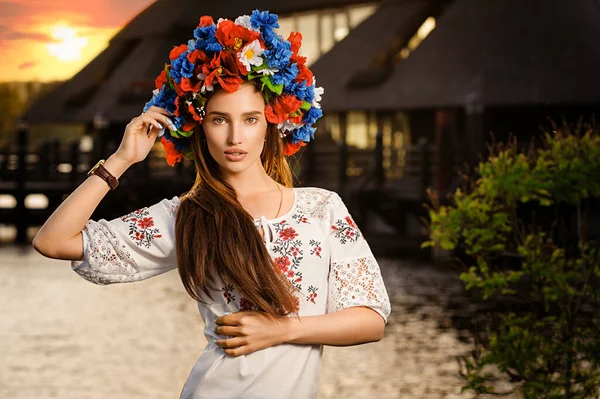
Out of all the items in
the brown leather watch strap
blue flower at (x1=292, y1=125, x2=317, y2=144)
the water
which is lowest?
the water

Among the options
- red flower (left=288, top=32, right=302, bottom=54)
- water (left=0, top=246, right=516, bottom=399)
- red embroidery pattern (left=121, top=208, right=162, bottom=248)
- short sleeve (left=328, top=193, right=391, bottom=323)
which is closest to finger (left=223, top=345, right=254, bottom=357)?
short sleeve (left=328, top=193, right=391, bottom=323)

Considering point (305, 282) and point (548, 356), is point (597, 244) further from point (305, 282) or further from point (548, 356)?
point (305, 282)

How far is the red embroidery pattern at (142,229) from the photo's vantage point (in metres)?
2.89

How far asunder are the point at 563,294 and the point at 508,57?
65.7 ft

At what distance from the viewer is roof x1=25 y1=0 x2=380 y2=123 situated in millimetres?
36844

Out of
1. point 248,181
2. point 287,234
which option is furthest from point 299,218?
point 248,181

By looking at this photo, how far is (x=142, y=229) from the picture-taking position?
290cm

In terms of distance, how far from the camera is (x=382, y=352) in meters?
12.0

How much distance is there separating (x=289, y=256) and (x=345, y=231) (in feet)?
0.56

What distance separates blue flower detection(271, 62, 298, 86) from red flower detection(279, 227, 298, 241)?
1.22ft

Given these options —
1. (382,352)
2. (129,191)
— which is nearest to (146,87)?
(129,191)

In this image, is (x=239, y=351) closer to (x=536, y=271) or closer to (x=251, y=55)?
(x=251, y=55)

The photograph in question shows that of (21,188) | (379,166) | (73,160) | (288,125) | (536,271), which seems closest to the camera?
(288,125)

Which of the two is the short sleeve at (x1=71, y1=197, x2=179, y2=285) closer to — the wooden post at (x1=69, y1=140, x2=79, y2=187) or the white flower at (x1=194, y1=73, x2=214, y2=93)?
the white flower at (x1=194, y1=73, x2=214, y2=93)
